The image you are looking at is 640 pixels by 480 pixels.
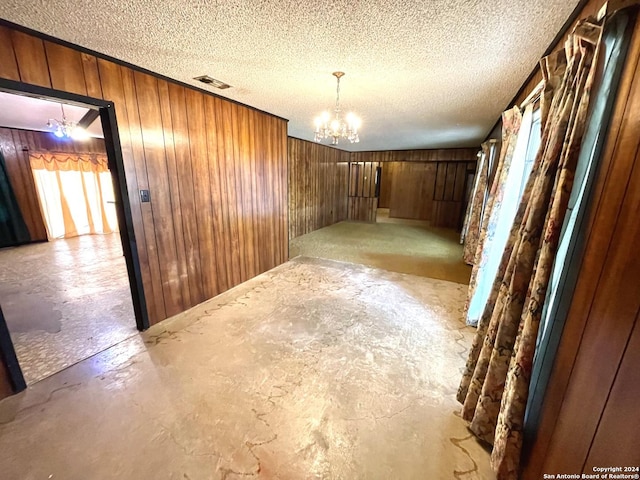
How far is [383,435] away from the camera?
1418mm

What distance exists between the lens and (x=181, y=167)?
99.6 inches

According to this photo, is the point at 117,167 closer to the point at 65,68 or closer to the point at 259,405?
the point at 65,68

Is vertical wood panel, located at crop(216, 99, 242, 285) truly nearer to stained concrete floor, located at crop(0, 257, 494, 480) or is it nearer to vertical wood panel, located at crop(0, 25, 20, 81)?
stained concrete floor, located at crop(0, 257, 494, 480)

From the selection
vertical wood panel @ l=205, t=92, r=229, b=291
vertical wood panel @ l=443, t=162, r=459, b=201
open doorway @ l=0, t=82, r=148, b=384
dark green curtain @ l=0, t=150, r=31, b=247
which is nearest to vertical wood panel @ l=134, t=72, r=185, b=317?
open doorway @ l=0, t=82, r=148, b=384

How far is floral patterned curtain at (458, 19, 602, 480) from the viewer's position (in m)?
0.98

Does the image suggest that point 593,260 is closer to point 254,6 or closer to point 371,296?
point 254,6

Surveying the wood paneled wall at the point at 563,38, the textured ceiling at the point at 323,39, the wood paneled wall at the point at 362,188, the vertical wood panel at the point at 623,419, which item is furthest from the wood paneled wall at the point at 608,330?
the wood paneled wall at the point at 362,188

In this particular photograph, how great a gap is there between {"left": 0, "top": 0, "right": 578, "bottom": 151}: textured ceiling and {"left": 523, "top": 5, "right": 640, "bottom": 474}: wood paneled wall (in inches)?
36.0

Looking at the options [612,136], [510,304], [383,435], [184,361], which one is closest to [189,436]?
[184,361]

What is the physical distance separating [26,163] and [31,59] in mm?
5333

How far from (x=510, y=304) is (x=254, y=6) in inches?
77.7

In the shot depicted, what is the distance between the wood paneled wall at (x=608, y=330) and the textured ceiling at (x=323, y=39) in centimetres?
92

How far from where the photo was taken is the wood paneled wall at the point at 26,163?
192 inches

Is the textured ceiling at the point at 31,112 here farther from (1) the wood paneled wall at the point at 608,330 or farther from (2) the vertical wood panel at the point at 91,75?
(1) the wood paneled wall at the point at 608,330
